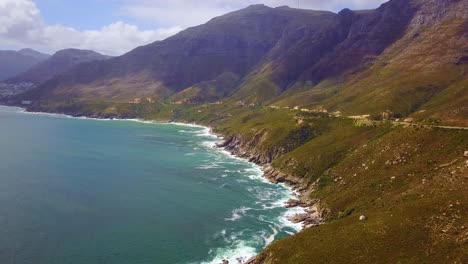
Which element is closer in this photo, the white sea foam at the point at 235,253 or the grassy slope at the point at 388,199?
the grassy slope at the point at 388,199

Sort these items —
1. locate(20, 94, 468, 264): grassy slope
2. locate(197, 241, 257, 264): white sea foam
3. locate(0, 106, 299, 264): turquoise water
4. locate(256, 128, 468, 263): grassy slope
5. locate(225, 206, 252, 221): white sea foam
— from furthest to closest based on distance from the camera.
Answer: locate(225, 206, 252, 221): white sea foam → locate(0, 106, 299, 264): turquoise water → locate(197, 241, 257, 264): white sea foam → locate(20, 94, 468, 264): grassy slope → locate(256, 128, 468, 263): grassy slope

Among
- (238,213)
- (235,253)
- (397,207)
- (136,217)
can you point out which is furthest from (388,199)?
(136,217)

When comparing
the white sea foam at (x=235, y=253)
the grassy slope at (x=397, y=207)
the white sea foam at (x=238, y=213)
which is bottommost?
the white sea foam at (x=235, y=253)

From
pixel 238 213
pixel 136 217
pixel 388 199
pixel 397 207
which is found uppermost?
pixel 397 207

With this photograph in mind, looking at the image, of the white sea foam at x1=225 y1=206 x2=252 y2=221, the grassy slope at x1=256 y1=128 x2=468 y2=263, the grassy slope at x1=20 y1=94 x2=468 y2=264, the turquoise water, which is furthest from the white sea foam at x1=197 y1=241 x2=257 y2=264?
the white sea foam at x1=225 y1=206 x2=252 y2=221

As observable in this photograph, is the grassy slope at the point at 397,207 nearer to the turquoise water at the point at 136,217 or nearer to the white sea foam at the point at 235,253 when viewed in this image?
the white sea foam at the point at 235,253

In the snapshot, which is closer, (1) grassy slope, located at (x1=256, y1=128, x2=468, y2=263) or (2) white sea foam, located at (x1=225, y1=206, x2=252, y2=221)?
(1) grassy slope, located at (x1=256, y1=128, x2=468, y2=263)

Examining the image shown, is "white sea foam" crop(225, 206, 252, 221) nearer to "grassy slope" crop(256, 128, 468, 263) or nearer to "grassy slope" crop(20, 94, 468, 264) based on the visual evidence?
"grassy slope" crop(20, 94, 468, 264)

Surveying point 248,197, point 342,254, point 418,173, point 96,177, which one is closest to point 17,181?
point 96,177

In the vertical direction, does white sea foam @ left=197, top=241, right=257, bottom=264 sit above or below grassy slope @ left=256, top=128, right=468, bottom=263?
below

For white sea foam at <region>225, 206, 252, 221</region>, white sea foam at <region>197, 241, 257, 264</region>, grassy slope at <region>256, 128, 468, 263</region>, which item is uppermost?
grassy slope at <region>256, 128, 468, 263</region>

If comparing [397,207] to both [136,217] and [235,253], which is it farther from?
[136,217]

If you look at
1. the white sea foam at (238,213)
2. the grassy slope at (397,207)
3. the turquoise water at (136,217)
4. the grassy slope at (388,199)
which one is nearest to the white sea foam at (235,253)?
the turquoise water at (136,217)
